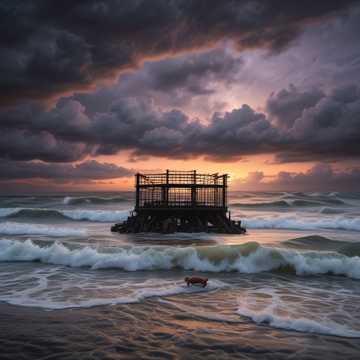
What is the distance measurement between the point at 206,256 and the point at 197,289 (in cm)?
444

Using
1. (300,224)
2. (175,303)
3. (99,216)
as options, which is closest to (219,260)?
(175,303)

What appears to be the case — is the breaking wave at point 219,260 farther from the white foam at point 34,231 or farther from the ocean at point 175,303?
the white foam at point 34,231

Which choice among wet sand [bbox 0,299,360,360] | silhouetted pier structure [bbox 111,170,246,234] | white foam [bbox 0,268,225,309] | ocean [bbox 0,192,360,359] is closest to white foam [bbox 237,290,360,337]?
ocean [bbox 0,192,360,359]

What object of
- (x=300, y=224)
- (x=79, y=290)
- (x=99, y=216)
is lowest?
(x=79, y=290)

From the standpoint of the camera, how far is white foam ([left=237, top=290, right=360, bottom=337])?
8383 mm

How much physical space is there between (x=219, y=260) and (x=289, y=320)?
746cm

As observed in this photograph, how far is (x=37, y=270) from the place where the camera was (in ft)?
51.1

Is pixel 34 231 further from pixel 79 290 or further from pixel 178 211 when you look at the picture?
pixel 79 290

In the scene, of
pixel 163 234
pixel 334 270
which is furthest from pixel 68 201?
pixel 334 270

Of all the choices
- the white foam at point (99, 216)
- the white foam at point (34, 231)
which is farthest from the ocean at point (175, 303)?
the white foam at point (99, 216)

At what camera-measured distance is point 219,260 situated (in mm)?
16250

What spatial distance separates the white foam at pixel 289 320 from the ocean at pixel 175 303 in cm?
3

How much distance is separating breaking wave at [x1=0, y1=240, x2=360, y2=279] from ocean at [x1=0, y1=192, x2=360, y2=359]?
5 centimetres

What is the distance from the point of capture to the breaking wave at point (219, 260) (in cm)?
1572
